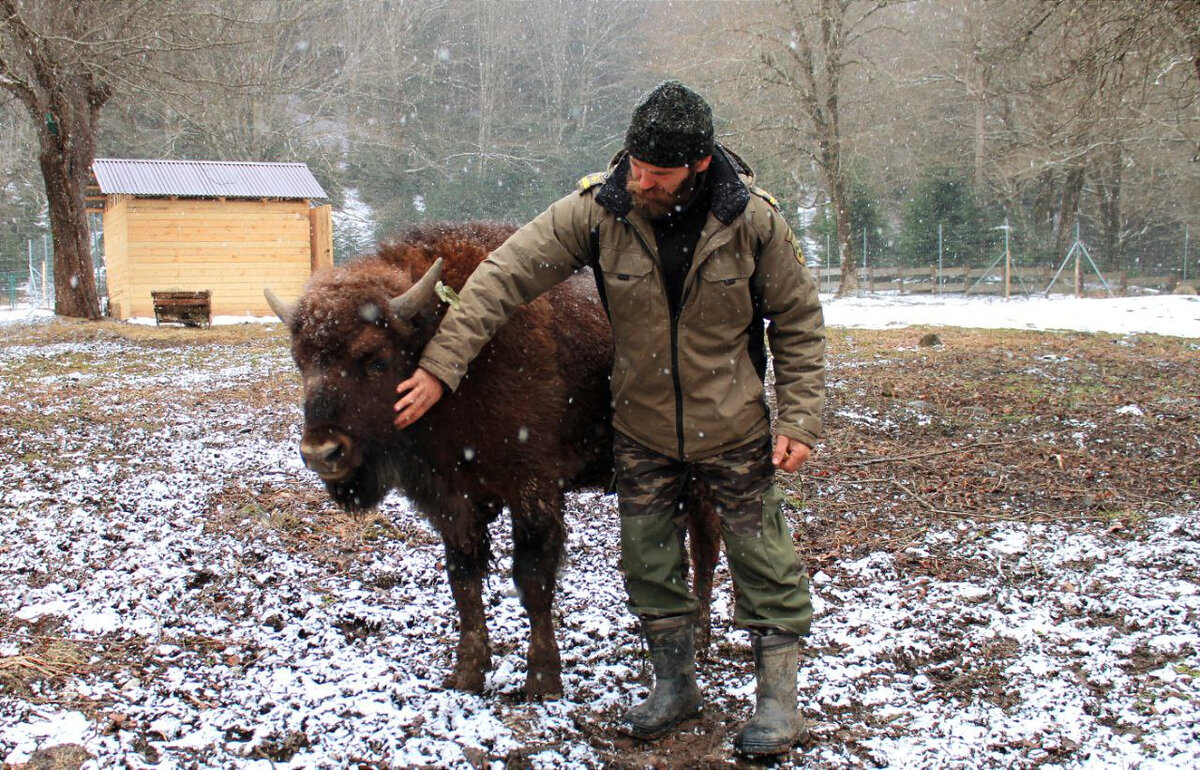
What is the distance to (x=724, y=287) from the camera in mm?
2967

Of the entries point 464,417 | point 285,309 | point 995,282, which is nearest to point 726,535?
point 464,417

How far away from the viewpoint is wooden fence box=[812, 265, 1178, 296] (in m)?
30.4

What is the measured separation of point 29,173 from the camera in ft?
127

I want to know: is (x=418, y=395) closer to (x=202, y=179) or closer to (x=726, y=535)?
(x=726, y=535)

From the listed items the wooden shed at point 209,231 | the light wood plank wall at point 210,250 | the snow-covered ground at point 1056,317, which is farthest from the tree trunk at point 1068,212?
the light wood plank wall at point 210,250

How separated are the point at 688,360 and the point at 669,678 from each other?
1.16 meters

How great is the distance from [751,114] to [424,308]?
92.3 ft

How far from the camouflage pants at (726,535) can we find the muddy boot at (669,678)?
0.19ft

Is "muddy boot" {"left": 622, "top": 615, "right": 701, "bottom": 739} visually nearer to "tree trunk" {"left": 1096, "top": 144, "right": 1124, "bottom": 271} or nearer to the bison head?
the bison head

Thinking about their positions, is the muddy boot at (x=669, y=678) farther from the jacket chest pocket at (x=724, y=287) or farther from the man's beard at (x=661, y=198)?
the man's beard at (x=661, y=198)

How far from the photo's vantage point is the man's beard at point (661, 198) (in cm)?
293

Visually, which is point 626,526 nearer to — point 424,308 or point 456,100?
point 424,308

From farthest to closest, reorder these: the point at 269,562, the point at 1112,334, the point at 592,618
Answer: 1. the point at 1112,334
2. the point at 269,562
3. the point at 592,618


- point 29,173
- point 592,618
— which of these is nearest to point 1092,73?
point 592,618
